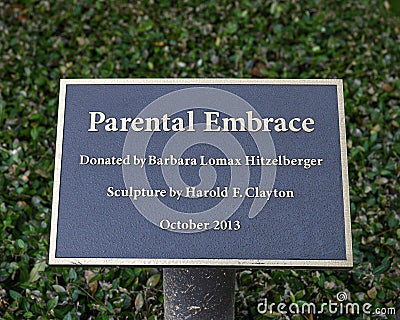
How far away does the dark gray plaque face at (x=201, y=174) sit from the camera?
1.74 m

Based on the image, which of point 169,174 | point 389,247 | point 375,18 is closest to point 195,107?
point 169,174

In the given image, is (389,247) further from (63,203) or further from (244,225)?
(63,203)

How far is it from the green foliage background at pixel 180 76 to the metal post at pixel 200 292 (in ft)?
Answer: 1.28

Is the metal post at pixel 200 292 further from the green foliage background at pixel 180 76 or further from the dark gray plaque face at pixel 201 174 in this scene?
the green foliage background at pixel 180 76

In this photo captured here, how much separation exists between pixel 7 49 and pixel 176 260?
7.67ft

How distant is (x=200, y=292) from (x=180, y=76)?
1.74 m

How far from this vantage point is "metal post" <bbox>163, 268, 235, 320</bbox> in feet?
6.36

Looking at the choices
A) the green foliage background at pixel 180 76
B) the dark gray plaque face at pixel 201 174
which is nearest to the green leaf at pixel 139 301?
the green foliage background at pixel 180 76

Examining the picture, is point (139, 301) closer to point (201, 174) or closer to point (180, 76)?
point (201, 174)

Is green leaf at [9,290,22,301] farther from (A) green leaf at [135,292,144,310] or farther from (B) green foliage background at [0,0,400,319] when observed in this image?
(A) green leaf at [135,292,144,310]

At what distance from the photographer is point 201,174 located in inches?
70.2

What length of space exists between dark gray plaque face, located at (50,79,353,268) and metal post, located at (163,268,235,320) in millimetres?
236

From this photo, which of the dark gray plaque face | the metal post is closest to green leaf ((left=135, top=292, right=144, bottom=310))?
the metal post

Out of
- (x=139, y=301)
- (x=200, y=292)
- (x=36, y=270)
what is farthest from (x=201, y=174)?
(x=36, y=270)
